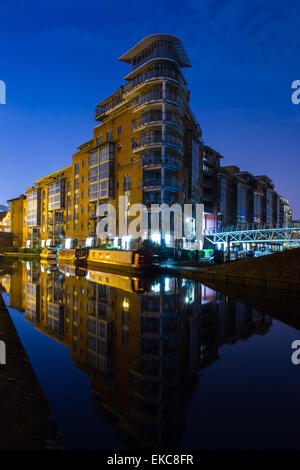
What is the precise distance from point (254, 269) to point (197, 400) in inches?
679

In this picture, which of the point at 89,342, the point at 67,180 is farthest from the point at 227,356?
the point at 67,180

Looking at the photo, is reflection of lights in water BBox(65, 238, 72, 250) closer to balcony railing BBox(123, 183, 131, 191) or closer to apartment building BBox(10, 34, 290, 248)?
apartment building BBox(10, 34, 290, 248)

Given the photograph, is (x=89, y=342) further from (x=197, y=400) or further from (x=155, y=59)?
(x=155, y=59)

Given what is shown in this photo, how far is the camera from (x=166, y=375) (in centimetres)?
598

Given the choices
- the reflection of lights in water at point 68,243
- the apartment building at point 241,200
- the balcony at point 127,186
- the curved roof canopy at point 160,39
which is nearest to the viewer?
the curved roof canopy at point 160,39

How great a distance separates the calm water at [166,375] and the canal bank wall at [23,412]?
1.24 ft

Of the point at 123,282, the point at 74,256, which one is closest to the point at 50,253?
the point at 74,256

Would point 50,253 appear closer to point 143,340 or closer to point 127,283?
point 127,283

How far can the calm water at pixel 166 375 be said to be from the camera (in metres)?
4.00

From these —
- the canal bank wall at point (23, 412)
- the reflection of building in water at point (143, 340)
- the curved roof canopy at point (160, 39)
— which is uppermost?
the curved roof canopy at point (160, 39)

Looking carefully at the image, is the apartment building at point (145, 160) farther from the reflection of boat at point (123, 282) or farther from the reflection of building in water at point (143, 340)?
the reflection of building in water at point (143, 340)

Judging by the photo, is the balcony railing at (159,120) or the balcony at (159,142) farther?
the balcony railing at (159,120)

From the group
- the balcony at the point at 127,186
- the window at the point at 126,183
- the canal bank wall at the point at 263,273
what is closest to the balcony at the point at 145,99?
the window at the point at 126,183

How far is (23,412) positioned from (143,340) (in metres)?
4.83
